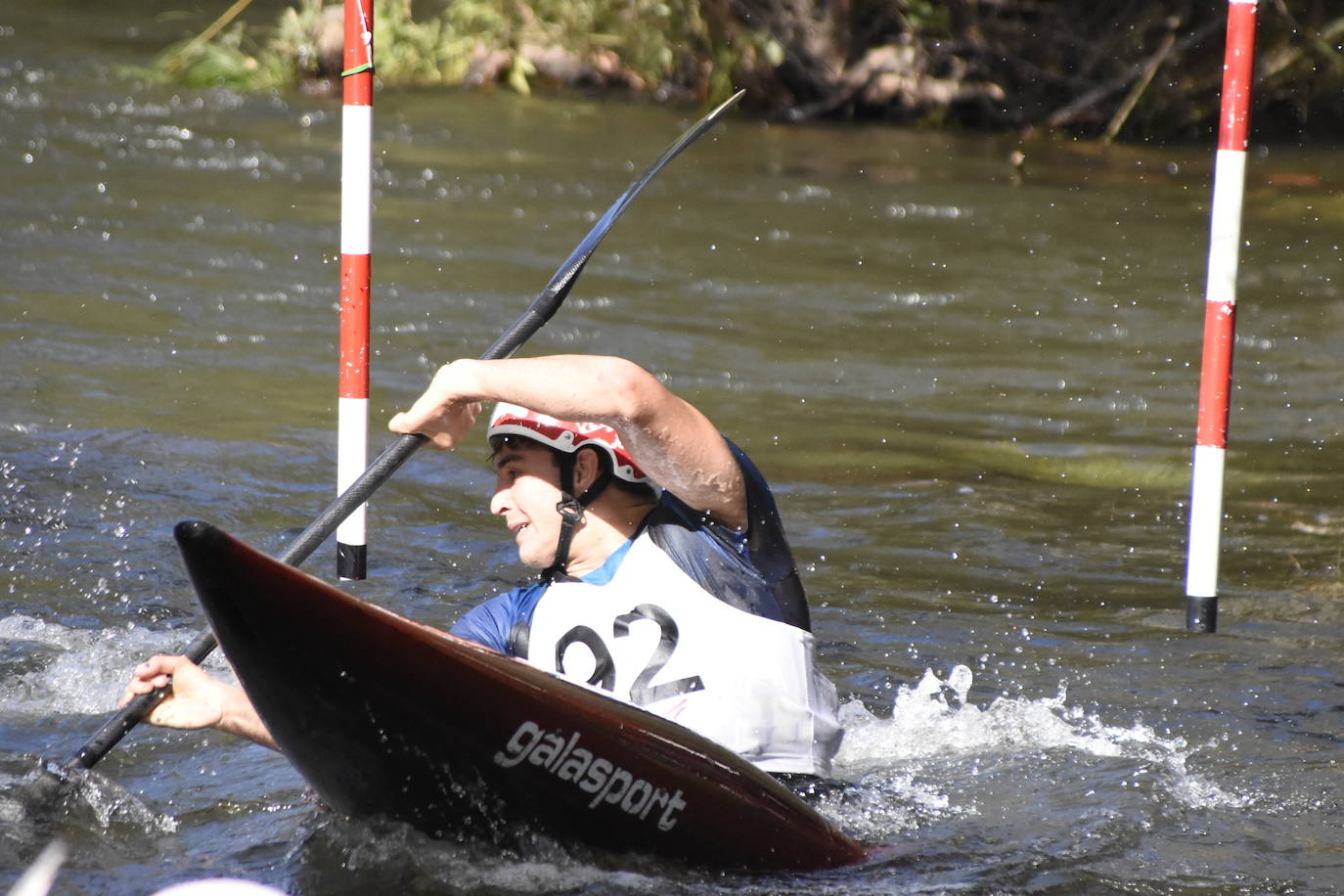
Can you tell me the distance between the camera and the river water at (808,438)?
11.1 feet

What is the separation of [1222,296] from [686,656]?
1.93m

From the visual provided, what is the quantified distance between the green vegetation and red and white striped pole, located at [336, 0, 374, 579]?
9293mm

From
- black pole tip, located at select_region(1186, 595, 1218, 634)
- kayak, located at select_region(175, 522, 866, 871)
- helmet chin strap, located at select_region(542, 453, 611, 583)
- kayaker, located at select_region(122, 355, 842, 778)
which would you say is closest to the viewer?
kayak, located at select_region(175, 522, 866, 871)

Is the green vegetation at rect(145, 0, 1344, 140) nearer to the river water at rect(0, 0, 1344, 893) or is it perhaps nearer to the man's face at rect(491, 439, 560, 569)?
the river water at rect(0, 0, 1344, 893)

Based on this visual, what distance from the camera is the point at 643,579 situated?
3.07m

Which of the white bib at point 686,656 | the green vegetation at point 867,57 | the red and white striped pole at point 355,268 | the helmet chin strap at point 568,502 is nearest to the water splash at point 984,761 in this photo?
the white bib at point 686,656

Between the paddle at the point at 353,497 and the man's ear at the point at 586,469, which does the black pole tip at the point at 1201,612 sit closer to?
the paddle at the point at 353,497

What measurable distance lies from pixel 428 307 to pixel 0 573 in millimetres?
3626

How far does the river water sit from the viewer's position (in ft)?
11.1

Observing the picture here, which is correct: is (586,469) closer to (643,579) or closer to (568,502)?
(568,502)

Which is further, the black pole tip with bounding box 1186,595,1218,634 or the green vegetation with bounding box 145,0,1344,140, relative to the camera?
the green vegetation with bounding box 145,0,1344,140

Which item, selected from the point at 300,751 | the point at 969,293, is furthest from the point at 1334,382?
the point at 300,751

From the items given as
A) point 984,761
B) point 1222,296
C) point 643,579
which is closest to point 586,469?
point 643,579

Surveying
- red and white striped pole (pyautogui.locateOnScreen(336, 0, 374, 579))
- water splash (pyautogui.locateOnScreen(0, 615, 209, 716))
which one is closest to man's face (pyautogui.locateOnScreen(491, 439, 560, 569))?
red and white striped pole (pyautogui.locateOnScreen(336, 0, 374, 579))
